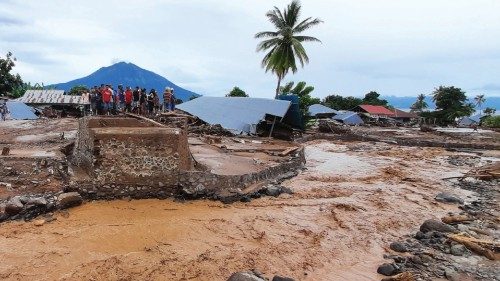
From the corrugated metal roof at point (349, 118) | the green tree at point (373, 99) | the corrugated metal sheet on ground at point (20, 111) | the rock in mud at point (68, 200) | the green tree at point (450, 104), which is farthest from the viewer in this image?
the green tree at point (373, 99)

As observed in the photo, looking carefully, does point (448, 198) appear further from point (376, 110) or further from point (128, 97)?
point (376, 110)

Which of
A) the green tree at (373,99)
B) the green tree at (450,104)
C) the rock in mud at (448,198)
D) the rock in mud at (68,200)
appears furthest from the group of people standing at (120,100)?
the green tree at (373,99)

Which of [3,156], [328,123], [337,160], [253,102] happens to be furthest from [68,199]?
[328,123]

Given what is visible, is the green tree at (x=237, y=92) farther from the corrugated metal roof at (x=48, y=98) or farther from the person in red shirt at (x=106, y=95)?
the person in red shirt at (x=106, y=95)

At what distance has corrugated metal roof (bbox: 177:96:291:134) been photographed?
769 inches

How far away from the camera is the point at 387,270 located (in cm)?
598

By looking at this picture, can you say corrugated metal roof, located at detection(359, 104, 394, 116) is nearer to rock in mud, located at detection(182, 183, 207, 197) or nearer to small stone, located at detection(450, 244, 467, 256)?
rock in mud, located at detection(182, 183, 207, 197)

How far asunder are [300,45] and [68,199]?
23707 millimetres

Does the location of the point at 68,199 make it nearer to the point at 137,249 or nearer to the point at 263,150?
the point at 137,249

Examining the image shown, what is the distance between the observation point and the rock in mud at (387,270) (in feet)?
19.5

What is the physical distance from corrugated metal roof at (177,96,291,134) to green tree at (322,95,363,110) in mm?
35452

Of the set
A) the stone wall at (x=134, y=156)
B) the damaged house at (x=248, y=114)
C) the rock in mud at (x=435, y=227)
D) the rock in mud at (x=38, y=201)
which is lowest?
the rock in mud at (x=435, y=227)

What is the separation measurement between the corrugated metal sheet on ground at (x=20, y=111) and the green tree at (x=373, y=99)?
48.5 m

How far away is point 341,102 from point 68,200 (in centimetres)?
5215
